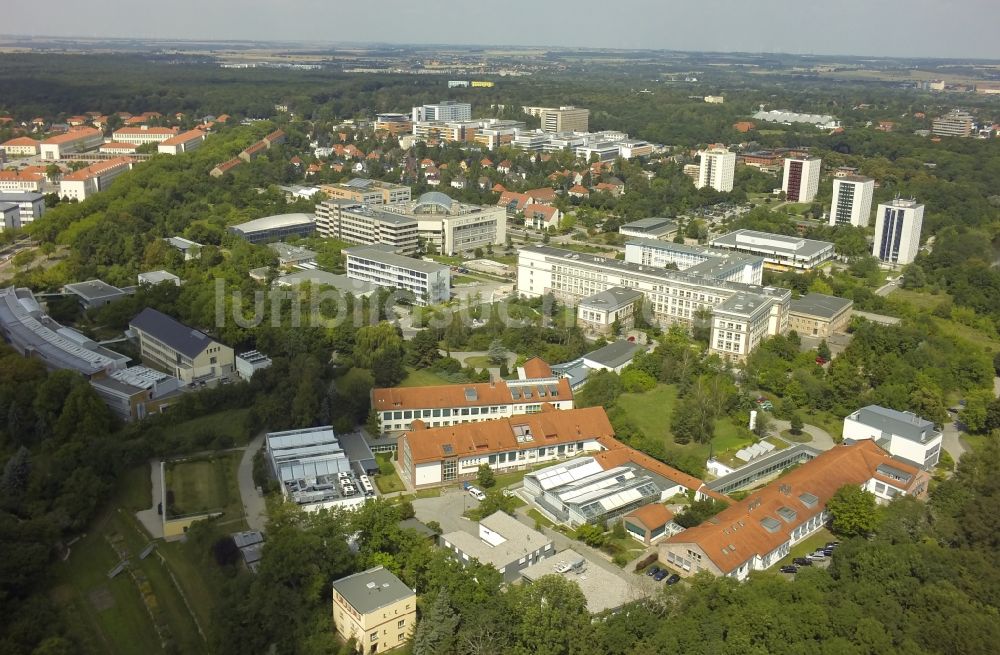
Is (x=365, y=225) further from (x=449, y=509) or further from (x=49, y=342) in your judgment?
(x=449, y=509)

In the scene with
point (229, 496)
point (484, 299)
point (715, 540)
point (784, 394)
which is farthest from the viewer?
point (484, 299)

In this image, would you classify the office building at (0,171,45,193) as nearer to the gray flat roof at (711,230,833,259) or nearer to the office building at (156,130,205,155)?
the office building at (156,130,205,155)

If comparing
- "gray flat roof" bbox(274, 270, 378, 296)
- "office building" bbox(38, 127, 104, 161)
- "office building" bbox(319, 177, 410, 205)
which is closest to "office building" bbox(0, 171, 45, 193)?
"office building" bbox(38, 127, 104, 161)

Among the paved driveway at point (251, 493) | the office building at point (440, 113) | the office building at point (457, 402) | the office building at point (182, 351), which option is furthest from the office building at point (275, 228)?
the office building at point (440, 113)

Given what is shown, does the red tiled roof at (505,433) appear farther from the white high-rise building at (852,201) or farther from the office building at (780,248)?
the white high-rise building at (852,201)

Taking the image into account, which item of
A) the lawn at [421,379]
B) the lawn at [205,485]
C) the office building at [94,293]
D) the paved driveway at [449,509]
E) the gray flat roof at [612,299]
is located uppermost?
the gray flat roof at [612,299]

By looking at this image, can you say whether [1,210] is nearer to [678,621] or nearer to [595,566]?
[595,566]

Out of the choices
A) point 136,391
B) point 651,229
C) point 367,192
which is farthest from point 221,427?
point 651,229

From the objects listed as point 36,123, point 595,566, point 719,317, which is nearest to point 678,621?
point 595,566
